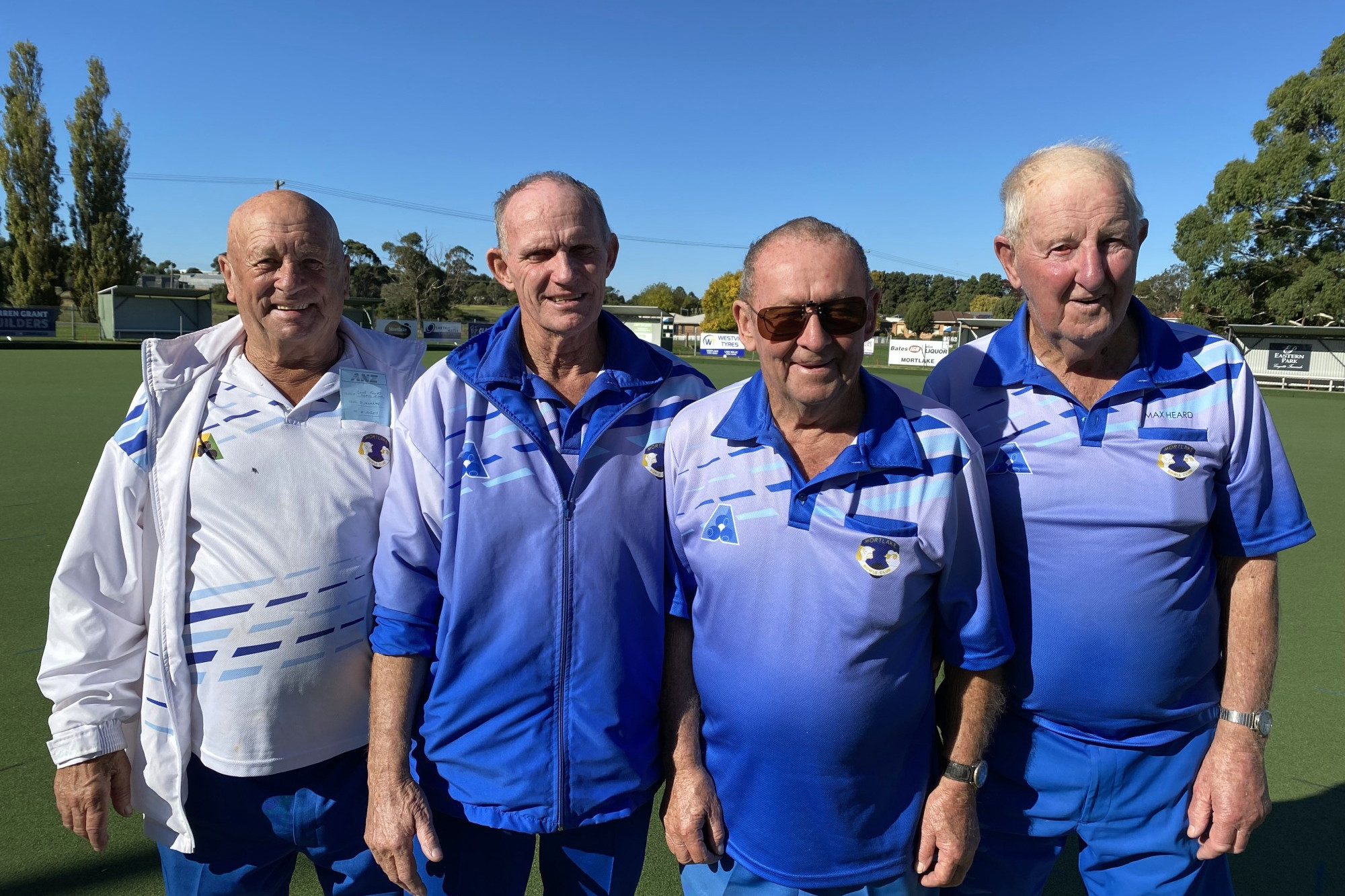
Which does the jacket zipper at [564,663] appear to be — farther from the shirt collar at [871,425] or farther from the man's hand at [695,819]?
the shirt collar at [871,425]

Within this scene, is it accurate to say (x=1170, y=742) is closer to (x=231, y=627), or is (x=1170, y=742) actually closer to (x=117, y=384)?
(x=231, y=627)

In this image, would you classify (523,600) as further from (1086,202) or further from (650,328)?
(650,328)

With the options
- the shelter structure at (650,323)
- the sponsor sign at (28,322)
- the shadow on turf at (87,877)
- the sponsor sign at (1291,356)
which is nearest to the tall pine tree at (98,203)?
the sponsor sign at (28,322)

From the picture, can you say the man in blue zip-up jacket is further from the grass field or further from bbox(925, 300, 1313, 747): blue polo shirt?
bbox(925, 300, 1313, 747): blue polo shirt

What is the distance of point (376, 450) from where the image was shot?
2428mm

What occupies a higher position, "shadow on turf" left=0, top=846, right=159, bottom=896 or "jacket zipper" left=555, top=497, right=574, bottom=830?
"jacket zipper" left=555, top=497, right=574, bottom=830

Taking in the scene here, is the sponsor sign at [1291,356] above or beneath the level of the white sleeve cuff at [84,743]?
above

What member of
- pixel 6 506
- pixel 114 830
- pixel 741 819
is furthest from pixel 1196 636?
pixel 6 506

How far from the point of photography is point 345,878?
2406 mm

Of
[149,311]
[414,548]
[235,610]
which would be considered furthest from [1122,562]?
[149,311]

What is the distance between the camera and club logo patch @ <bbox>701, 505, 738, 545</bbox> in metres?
2.02

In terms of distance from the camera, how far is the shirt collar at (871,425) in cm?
196

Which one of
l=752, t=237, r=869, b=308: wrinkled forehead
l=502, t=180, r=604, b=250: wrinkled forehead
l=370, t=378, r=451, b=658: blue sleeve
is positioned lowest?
l=370, t=378, r=451, b=658: blue sleeve

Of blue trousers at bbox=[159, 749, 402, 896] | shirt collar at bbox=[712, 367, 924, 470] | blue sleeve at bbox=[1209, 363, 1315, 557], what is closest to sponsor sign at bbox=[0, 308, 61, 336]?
blue trousers at bbox=[159, 749, 402, 896]
